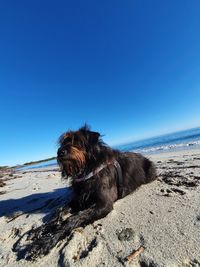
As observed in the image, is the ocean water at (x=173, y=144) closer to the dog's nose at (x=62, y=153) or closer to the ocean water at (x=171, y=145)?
the ocean water at (x=171, y=145)

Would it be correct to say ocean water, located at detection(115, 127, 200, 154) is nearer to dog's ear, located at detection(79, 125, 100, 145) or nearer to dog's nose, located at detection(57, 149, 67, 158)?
dog's ear, located at detection(79, 125, 100, 145)

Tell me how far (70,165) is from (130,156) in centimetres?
158

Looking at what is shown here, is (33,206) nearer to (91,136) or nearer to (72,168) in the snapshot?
(72,168)

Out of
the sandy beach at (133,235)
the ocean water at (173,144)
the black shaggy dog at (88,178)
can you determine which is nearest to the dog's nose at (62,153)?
the black shaggy dog at (88,178)

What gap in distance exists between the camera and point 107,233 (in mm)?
2619

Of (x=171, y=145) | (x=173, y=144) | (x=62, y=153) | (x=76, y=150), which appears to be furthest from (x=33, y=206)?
(x=173, y=144)

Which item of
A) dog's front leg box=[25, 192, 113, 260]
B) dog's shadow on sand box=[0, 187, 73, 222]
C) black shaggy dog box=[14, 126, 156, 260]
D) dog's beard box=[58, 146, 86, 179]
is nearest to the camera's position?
dog's front leg box=[25, 192, 113, 260]

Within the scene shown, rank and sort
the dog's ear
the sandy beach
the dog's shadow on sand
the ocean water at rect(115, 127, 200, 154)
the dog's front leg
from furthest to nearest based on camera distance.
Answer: the ocean water at rect(115, 127, 200, 154) < the dog's shadow on sand < the dog's ear < the dog's front leg < the sandy beach

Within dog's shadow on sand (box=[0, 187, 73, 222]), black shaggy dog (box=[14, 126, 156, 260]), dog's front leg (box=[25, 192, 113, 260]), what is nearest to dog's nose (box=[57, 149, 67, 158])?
black shaggy dog (box=[14, 126, 156, 260])

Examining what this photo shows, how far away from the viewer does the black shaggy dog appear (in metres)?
2.90

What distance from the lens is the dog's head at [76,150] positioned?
3.41 metres

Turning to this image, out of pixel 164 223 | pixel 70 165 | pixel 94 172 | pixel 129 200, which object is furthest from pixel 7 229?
pixel 164 223

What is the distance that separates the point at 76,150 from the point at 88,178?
494 mm

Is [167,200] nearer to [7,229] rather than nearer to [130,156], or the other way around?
[130,156]
